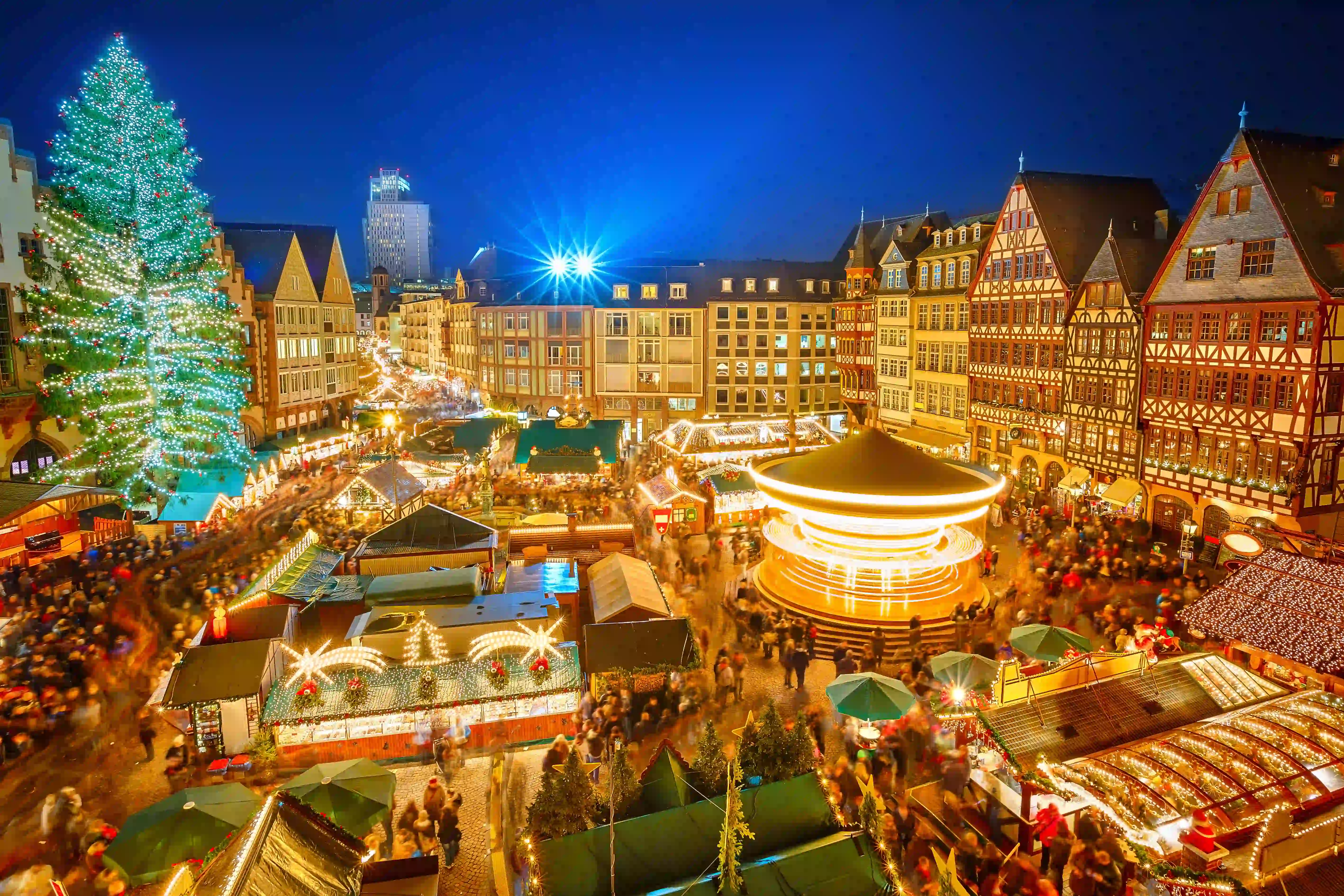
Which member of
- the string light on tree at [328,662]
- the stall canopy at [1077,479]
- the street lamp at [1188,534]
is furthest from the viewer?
Answer: the stall canopy at [1077,479]

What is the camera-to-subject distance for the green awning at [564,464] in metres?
31.1

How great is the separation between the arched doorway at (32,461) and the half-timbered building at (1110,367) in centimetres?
3370

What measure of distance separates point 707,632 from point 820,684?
2.84 meters

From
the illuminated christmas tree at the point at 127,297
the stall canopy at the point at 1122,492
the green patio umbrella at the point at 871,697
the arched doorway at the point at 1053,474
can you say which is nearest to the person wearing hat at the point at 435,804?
the green patio umbrella at the point at 871,697

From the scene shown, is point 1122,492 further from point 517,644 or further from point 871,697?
point 517,644

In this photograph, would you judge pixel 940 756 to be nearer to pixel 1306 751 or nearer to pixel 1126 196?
pixel 1306 751

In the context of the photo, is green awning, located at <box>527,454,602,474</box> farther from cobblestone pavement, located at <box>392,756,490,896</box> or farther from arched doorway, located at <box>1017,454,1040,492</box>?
cobblestone pavement, located at <box>392,756,490,896</box>

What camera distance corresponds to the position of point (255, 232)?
126 ft

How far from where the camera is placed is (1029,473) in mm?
30094

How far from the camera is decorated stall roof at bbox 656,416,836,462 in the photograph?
35.7 meters

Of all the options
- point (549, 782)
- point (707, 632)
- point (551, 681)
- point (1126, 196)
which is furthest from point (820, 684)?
point (1126, 196)

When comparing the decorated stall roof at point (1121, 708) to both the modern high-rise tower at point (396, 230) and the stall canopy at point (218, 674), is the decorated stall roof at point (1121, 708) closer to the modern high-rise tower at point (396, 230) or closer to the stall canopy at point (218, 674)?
the stall canopy at point (218, 674)

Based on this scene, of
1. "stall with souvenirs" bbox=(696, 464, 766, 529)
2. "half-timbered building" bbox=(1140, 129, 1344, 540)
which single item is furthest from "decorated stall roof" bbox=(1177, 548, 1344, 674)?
"stall with souvenirs" bbox=(696, 464, 766, 529)

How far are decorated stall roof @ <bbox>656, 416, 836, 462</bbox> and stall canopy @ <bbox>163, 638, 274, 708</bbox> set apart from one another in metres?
23.9
